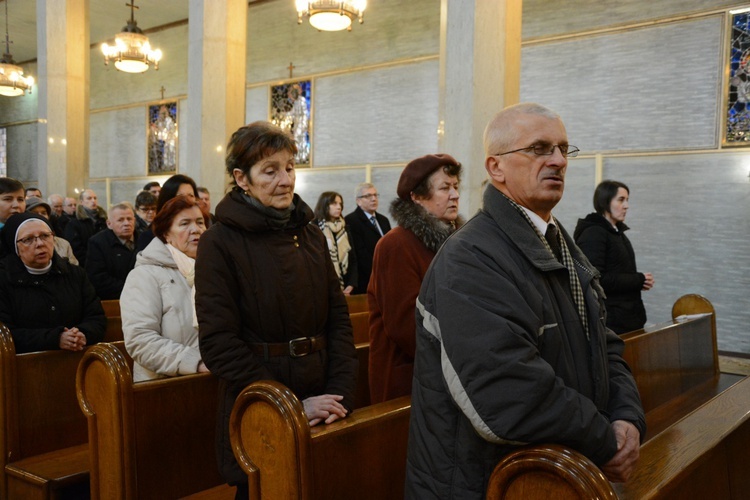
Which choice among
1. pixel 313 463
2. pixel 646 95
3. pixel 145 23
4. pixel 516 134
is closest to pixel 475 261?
pixel 516 134

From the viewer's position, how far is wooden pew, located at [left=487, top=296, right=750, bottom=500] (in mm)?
1293

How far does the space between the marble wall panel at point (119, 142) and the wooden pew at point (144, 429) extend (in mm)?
12354

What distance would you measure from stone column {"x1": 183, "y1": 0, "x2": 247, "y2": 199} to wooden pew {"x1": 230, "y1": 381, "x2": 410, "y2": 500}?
5.52 metres

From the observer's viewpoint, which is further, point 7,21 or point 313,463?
point 7,21

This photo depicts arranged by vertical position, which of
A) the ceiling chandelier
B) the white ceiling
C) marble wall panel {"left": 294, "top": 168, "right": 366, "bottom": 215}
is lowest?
marble wall panel {"left": 294, "top": 168, "right": 366, "bottom": 215}

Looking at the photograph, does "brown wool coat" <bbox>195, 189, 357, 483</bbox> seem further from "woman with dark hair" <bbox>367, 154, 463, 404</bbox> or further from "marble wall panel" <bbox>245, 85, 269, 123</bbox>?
"marble wall panel" <bbox>245, 85, 269, 123</bbox>

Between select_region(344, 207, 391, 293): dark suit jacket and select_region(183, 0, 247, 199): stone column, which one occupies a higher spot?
select_region(183, 0, 247, 199): stone column

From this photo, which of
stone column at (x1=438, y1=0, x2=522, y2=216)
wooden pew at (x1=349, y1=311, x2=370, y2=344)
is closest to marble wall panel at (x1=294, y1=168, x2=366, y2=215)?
stone column at (x1=438, y1=0, x2=522, y2=216)

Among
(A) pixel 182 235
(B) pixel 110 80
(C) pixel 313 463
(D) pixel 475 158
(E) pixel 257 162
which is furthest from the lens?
(B) pixel 110 80

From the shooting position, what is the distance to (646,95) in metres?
7.77

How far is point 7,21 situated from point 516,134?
1546 cm

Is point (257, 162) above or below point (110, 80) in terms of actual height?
below

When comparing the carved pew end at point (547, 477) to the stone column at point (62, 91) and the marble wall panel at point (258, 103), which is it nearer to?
the stone column at point (62, 91)

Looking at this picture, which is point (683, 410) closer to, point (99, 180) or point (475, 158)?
point (475, 158)
